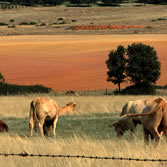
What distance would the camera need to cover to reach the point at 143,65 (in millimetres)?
52062

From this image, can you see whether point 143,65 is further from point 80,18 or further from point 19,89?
point 80,18

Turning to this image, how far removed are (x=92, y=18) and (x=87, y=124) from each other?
120 metres

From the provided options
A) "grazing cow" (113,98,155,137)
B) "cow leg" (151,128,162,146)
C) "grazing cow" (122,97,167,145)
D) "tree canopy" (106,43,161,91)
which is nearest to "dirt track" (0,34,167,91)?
"tree canopy" (106,43,161,91)

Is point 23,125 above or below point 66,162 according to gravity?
below

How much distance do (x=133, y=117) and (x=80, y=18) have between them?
128m

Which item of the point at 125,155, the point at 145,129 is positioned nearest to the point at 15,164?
the point at 125,155

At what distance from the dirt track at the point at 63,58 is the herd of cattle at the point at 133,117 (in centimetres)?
3375

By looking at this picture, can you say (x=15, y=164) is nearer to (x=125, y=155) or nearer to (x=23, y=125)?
(x=125, y=155)

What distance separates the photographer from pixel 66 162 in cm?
1188

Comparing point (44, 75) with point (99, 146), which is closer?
point (99, 146)

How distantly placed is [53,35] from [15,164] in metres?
90.3

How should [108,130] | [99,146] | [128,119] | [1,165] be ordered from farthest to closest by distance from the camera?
[108,130], [128,119], [99,146], [1,165]

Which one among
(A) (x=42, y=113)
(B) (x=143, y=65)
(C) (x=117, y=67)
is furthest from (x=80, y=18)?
(A) (x=42, y=113)

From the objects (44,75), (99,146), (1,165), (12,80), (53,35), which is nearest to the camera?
(1,165)
